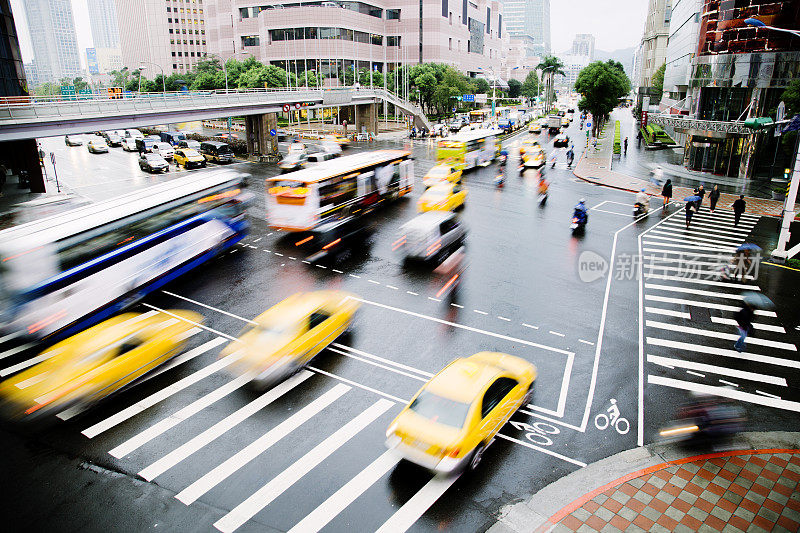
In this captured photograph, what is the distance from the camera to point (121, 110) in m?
34.4

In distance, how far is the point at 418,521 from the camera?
866 centimetres

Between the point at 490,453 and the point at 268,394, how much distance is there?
18.0 ft

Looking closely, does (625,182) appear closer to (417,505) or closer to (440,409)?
(440,409)

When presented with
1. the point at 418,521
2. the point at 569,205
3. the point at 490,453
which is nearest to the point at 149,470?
A: the point at 418,521

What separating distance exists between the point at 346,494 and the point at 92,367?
6736mm

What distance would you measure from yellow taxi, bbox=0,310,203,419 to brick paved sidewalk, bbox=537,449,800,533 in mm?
9727

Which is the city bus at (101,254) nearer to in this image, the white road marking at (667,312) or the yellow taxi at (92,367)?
the yellow taxi at (92,367)

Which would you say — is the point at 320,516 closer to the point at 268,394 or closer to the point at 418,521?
the point at 418,521

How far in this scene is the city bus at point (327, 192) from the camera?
883 inches

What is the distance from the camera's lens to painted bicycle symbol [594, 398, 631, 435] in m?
11.2

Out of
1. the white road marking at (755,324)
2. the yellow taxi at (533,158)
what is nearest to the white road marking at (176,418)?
the white road marking at (755,324)

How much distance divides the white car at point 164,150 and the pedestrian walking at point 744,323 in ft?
157

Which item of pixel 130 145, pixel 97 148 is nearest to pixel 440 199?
pixel 130 145

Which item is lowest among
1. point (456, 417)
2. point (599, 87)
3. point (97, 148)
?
point (456, 417)
